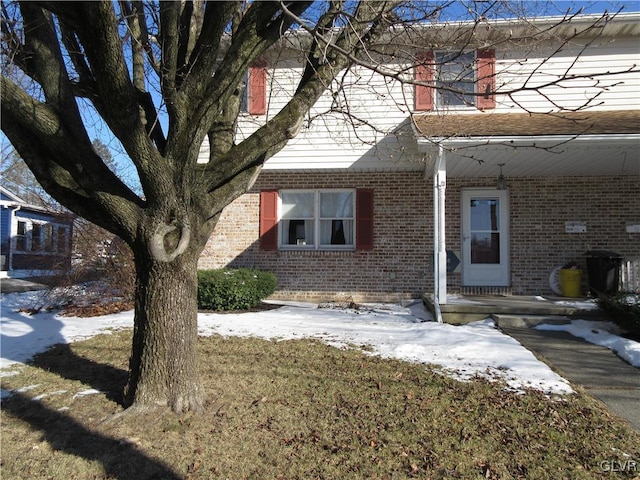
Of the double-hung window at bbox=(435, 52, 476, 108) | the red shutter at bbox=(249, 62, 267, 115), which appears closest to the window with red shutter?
the red shutter at bbox=(249, 62, 267, 115)

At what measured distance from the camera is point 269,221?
1077cm

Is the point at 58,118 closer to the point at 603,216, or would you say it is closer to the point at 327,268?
the point at 327,268

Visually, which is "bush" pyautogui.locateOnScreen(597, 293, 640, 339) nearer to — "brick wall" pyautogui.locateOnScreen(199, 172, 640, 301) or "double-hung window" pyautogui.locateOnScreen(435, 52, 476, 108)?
"brick wall" pyautogui.locateOnScreen(199, 172, 640, 301)

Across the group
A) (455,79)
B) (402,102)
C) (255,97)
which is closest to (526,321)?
(455,79)

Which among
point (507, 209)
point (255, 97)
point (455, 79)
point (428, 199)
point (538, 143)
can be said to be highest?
point (255, 97)

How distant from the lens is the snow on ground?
4.93 m

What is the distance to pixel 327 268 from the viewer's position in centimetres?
1059

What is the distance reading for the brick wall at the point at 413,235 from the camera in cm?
973

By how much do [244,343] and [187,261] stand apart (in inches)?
101

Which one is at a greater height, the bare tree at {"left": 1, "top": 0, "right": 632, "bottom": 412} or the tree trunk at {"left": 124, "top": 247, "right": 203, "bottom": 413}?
the bare tree at {"left": 1, "top": 0, "right": 632, "bottom": 412}

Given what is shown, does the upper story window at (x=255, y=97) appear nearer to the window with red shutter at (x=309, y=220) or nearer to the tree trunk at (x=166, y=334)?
the window with red shutter at (x=309, y=220)

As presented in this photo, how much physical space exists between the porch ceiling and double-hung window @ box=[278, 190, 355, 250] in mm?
2345

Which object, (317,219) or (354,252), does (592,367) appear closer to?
(354,252)

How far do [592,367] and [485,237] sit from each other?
535 cm
